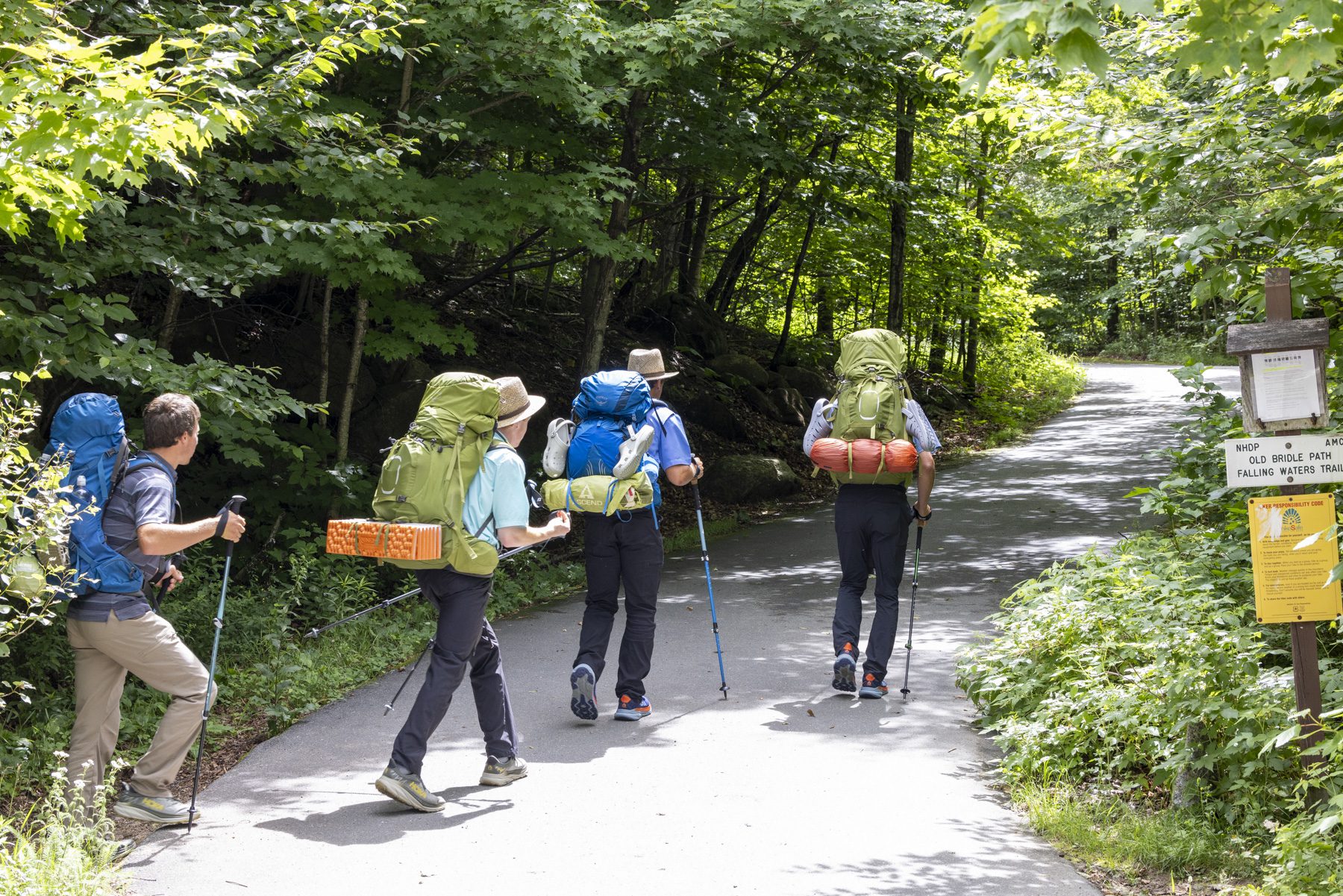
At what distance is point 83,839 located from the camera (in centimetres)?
448

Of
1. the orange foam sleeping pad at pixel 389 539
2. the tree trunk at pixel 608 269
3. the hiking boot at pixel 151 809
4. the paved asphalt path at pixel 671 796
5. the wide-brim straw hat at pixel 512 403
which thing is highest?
the tree trunk at pixel 608 269

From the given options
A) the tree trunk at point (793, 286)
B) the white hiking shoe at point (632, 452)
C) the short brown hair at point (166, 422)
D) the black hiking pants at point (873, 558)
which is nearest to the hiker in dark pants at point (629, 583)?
the white hiking shoe at point (632, 452)

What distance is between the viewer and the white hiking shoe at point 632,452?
633 centimetres

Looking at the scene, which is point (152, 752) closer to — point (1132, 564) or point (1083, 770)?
point (1083, 770)

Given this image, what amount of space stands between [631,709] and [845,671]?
1.45 m

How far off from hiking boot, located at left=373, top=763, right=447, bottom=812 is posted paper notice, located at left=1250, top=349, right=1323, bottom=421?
4167mm

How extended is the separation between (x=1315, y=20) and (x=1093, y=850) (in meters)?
3.36

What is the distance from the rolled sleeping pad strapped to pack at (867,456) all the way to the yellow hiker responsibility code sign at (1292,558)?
2.37 m

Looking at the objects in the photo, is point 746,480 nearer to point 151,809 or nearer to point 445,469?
point 445,469

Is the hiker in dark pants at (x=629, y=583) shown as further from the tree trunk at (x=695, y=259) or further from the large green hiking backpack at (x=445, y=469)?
the tree trunk at (x=695, y=259)

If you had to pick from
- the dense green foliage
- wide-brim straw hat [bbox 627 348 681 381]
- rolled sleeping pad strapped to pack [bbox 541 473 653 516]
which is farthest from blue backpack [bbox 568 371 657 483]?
the dense green foliage

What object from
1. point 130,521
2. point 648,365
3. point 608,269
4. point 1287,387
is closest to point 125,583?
point 130,521

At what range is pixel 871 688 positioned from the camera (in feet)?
23.9

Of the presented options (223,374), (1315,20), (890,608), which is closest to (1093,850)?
(890,608)
